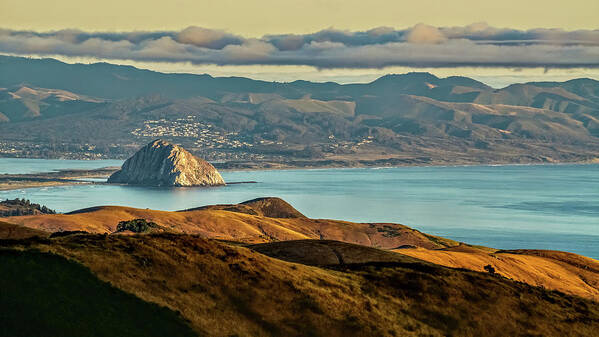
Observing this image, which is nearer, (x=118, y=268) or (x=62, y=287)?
(x=62, y=287)

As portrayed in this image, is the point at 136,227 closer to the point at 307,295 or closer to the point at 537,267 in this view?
the point at 537,267

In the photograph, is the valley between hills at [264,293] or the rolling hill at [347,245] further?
the rolling hill at [347,245]

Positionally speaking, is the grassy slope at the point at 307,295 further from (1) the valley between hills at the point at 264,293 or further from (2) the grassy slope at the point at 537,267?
(2) the grassy slope at the point at 537,267

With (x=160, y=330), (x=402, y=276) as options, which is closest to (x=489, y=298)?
(x=402, y=276)

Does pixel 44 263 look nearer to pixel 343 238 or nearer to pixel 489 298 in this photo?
pixel 489 298

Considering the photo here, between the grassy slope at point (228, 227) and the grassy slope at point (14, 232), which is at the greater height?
the grassy slope at point (14, 232)

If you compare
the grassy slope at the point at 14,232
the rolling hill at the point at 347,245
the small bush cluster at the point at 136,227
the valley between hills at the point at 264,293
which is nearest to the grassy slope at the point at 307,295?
the valley between hills at the point at 264,293

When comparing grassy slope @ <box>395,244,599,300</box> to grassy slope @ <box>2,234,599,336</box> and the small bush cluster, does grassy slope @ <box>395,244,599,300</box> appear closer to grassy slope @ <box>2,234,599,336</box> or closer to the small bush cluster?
grassy slope @ <box>2,234,599,336</box>
